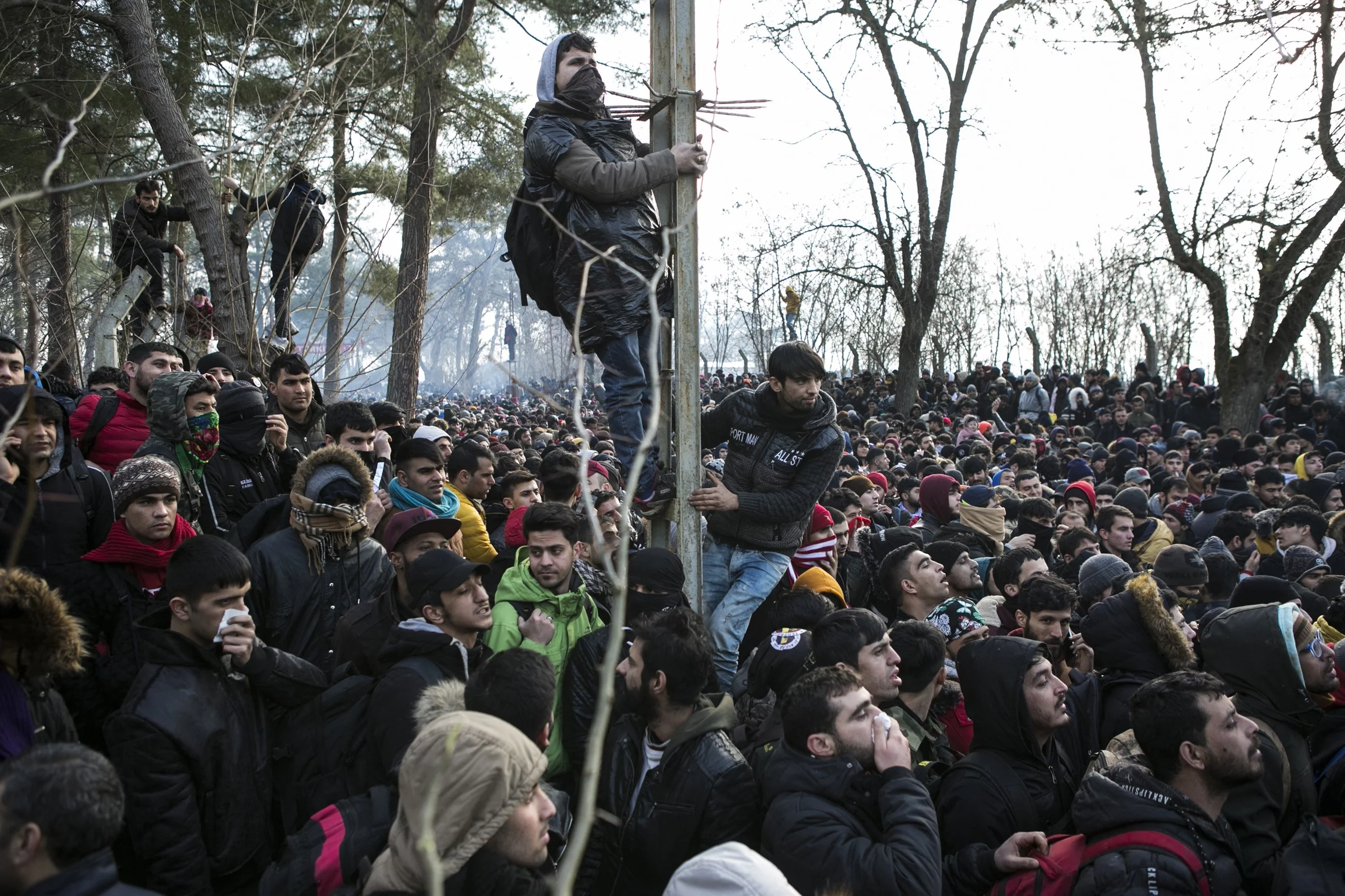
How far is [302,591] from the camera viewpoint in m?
4.04

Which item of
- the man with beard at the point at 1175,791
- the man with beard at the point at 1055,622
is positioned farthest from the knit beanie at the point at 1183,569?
the man with beard at the point at 1175,791

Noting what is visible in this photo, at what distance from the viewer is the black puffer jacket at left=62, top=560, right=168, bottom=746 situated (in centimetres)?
354

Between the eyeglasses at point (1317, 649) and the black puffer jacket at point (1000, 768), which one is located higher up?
the eyeglasses at point (1317, 649)

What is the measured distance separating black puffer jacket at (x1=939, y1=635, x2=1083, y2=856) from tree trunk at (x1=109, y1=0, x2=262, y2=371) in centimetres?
611

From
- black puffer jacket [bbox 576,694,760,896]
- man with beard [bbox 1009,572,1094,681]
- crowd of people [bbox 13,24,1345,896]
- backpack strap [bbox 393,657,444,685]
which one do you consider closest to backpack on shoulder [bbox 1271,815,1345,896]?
crowd of people [bbox 13,24,1345,896]

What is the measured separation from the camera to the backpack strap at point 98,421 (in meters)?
4.95

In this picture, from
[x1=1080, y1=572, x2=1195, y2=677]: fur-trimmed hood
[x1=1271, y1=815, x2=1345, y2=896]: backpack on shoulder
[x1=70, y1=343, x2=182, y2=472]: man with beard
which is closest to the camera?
[x1=1271, y1=815, x2=1345, y2=896]: backpack on shoulder

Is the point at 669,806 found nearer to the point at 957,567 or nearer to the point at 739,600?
the point at 739,600

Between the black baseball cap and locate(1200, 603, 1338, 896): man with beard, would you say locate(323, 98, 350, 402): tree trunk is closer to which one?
the black baseball cap

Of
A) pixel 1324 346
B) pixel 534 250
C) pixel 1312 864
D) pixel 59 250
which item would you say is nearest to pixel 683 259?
pixel 534 250

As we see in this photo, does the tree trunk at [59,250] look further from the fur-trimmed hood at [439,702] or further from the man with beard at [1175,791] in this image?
the man with beard at [1175,791]

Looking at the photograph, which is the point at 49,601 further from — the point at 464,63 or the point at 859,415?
the point at 859,415

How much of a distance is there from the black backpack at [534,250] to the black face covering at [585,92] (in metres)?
0.44

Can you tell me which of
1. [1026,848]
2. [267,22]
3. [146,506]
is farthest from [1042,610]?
[267,22]
